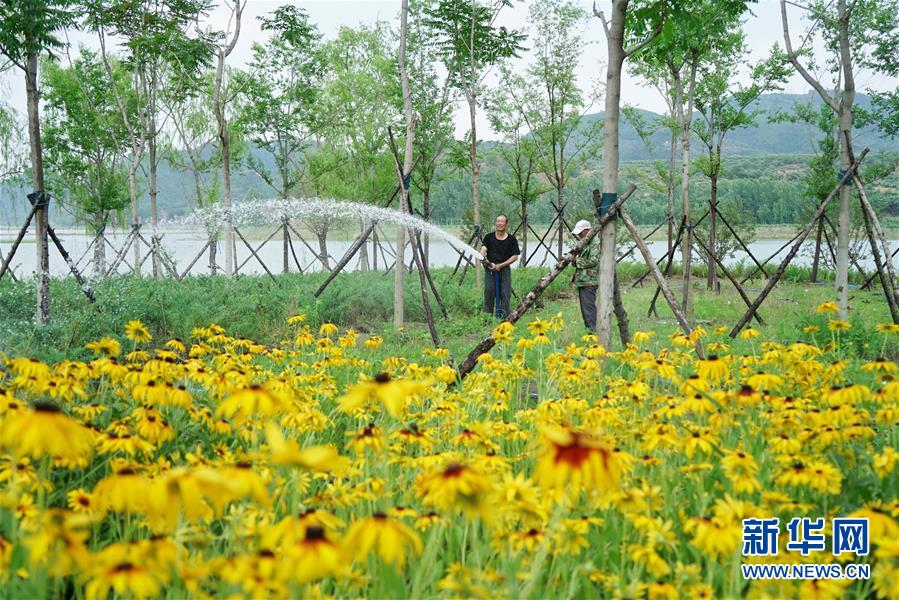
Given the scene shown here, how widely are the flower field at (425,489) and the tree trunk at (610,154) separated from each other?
1.92m

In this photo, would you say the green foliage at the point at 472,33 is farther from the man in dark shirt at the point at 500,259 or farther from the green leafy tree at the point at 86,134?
the green leafy tree at the point at 86,134

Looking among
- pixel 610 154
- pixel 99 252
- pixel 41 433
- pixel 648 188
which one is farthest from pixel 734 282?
pixel 648 188

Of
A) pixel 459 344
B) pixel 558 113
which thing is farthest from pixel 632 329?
pixel 558 113

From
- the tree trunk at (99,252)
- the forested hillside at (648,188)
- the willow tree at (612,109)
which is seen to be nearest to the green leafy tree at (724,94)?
the forested hillside at (648,188)

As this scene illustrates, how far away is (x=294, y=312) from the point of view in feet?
29.9

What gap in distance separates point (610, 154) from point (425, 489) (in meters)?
4.87

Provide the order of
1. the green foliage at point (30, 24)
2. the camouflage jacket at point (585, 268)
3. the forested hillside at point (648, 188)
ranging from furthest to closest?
the forested hillside at point (648, 188)
the camouflage jacket at point (585, 268)
the green foliage at point (30, 24)

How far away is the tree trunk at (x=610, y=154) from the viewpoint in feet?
20.2

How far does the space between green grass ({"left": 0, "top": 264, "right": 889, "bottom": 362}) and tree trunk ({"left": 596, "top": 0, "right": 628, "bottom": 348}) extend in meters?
1.97

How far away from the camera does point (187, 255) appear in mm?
21297

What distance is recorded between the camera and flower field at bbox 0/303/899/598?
154 centimetres

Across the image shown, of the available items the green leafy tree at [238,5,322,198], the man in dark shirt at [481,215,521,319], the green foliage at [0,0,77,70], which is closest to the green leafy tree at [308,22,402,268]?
the green leafy tree at [238,5,322,198]

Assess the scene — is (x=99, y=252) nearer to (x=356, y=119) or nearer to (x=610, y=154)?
(x=356, y=119)

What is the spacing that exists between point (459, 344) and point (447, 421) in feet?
16.9
